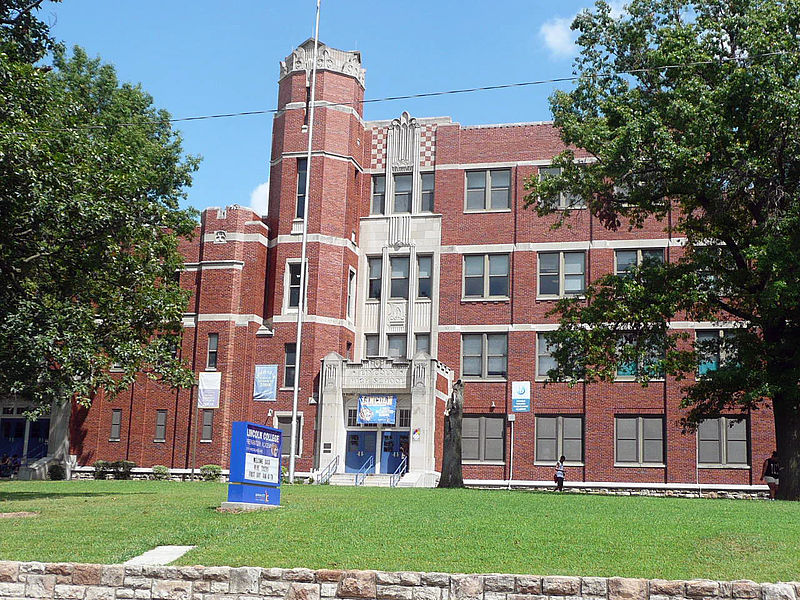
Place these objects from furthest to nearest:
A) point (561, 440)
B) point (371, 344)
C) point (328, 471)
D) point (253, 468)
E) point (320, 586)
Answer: point (371, 344) < point (561, 440) < point (328, 471) < point (253, 468) < point (320, 586)

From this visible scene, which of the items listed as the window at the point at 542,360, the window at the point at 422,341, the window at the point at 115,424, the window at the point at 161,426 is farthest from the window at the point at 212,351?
the window at the point at 542,360

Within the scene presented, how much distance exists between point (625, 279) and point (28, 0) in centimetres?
1931

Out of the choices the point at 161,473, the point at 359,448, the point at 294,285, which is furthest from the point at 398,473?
the point at 161,473

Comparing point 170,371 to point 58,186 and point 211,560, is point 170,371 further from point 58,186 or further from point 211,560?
point 211,560

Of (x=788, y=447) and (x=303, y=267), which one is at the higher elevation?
(x=303, y=267)

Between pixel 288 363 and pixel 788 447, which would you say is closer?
pixel 788 447

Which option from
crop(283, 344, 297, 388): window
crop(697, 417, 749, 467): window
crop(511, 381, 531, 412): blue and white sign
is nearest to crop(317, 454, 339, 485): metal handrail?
crop(283, 344, 297, 388): window

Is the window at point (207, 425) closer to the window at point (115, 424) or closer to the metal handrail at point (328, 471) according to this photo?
the window at point (115, 424)

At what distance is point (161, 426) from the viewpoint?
48469 mm

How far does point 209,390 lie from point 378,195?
13263 mm

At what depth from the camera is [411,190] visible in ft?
164

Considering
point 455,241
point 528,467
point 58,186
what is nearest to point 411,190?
point 455,241

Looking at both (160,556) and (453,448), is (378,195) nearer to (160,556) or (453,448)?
(453,448)

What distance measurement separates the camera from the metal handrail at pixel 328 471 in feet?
137
